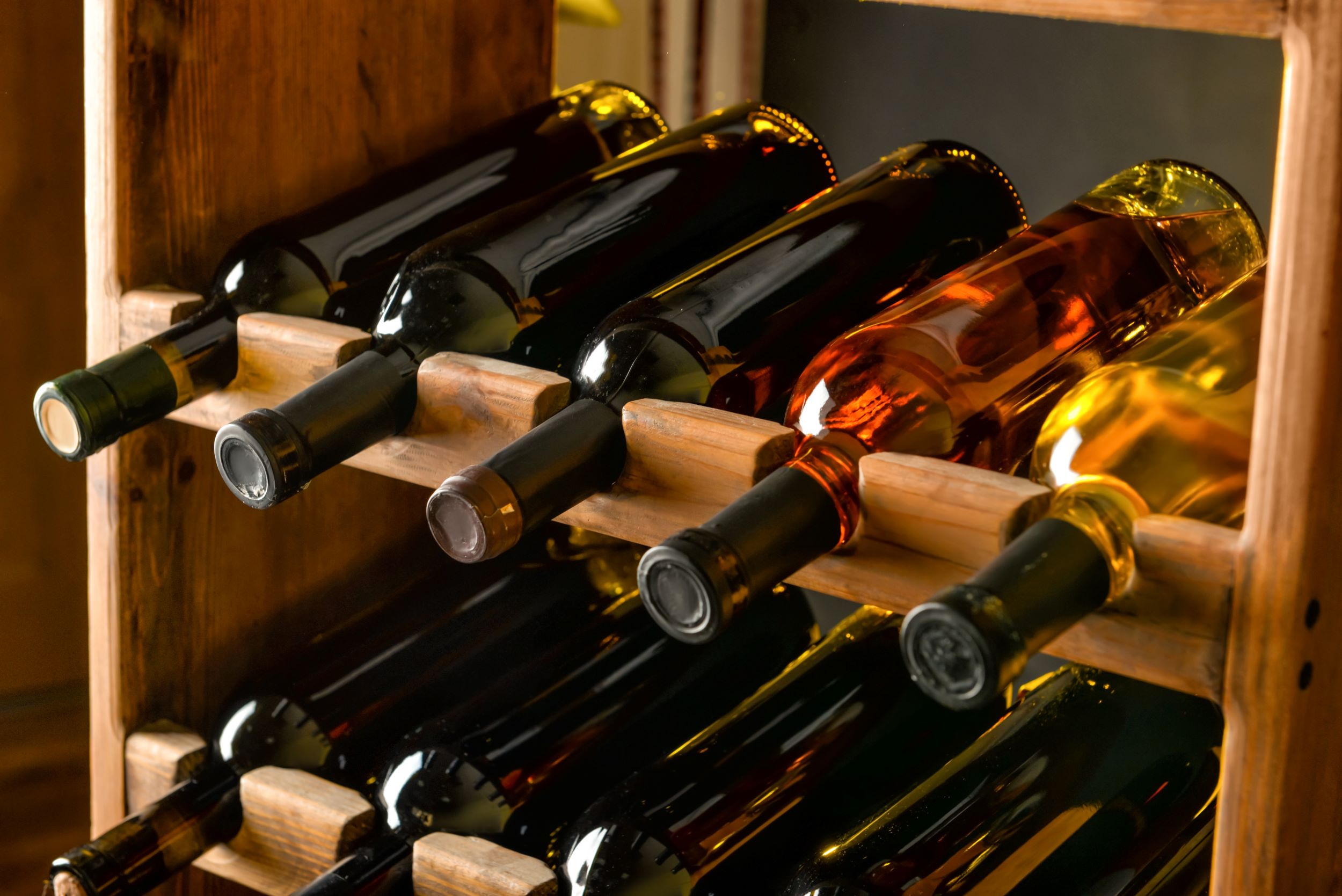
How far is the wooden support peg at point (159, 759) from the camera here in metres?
0.79

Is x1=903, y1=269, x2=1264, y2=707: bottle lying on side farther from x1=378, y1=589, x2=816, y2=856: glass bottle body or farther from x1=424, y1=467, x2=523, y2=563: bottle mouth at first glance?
x1=378, y1=589, x2=816, y2=856: glass bottle body

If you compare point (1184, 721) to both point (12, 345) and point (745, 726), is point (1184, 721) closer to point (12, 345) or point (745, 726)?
point (745, 726)

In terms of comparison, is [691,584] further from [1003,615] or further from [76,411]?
[76,411]

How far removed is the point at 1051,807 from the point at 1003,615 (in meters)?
0.24

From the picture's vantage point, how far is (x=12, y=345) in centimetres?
108

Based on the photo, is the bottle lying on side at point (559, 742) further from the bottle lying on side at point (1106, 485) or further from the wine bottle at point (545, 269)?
the bottle lying on side at point (1106, 485)

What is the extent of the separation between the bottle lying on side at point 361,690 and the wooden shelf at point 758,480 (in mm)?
172

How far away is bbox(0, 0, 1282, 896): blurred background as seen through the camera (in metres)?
0.99

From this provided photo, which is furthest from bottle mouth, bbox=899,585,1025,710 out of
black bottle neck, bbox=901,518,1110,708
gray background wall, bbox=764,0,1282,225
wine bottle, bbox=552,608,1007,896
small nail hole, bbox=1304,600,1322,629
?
gray background wall, bbox=764,0,1282,225

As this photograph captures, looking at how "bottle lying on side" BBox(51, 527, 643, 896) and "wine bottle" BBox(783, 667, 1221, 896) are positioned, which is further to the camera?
"bottle lying on side" BBox(51, 527, 643, 896)

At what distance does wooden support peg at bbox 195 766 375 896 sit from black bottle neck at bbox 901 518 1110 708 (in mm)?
384

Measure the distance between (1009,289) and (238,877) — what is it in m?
0.55

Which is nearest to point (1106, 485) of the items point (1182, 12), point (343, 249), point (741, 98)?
point (1182, 12)

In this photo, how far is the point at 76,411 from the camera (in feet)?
2.15
